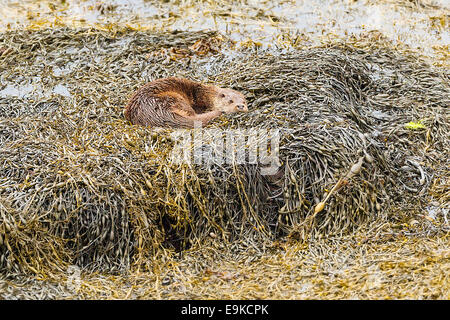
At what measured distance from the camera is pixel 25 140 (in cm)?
500

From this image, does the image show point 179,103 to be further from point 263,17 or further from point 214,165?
point 263,17

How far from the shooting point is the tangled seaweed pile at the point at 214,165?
14.2 feet

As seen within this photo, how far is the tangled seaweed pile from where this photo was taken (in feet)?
14.2

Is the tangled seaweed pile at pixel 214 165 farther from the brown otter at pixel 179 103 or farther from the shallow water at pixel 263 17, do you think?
the shallow water at pixel 263 17

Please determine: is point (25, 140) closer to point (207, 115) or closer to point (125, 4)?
point (207, 115)

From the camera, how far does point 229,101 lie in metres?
5.60

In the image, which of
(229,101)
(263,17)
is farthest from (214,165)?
(263,17)

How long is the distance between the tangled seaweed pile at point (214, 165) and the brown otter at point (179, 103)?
145 mm

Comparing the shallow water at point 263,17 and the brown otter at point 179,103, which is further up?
the shallow water at point 263,17

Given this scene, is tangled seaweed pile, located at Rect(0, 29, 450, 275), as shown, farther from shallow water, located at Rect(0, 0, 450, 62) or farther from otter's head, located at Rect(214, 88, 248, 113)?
shallow water, located at Rect(0, 0, 450, 62)

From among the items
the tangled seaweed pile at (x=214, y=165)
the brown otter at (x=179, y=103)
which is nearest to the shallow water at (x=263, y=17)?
the tangled seaweed pile at (x=214, y=165)

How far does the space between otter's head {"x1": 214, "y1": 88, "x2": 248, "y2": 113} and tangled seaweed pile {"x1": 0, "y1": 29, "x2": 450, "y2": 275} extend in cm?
13

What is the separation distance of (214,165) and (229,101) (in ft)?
3.37
